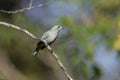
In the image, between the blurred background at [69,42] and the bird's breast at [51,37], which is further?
the blurred background at [69,42]

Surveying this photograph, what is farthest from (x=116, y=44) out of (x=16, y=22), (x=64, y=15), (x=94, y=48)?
(x=16, y=22)

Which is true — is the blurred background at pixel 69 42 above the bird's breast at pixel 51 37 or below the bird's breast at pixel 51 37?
above

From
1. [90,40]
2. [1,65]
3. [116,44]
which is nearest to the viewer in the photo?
[116,44]

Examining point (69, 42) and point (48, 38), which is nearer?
point (48, 38)

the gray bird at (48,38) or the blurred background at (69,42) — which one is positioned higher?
the blurred background at (69,42)

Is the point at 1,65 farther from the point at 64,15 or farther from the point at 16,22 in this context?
the point at 64,15

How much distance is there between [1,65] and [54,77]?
1.21 m

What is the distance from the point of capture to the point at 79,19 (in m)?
11.9

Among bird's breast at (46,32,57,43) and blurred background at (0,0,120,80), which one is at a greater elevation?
blurred background at (0,0,120,80)

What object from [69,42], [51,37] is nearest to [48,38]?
Answer: [51,37]

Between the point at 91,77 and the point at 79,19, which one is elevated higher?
the point at 79,19

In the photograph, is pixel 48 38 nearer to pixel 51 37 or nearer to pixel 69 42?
pixel 51 37

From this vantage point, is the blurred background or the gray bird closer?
the gray bird

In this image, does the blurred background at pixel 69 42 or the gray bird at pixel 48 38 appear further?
the blurred background at pixel 69 42
